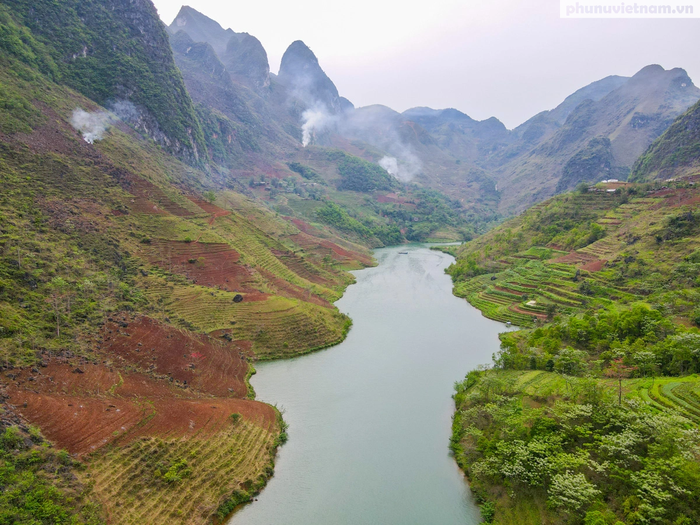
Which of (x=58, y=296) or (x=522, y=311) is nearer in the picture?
(x=58, y=296)

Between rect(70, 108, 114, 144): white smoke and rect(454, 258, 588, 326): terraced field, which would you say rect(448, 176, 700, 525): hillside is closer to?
rect(454, 258, 588, 326): terraced field

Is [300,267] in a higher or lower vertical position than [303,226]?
lower

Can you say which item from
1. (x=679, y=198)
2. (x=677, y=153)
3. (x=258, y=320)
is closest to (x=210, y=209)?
(x=258, y=320)

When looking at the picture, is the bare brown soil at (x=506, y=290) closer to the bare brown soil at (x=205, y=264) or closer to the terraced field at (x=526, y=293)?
the terraced field at (x=526, y=293)

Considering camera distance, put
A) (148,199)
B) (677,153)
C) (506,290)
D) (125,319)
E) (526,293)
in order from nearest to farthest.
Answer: (125,319)
(526,293)
(148,199)
(506,290)
(677,153)

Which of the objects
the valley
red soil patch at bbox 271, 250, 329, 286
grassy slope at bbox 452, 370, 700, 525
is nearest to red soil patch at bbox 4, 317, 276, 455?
the valley

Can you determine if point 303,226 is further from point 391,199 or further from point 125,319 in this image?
point 391,199

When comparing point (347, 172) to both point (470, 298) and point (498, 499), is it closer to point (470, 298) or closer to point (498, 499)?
point (470, 298)

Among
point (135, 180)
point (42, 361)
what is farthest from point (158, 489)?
point (135, 180)
